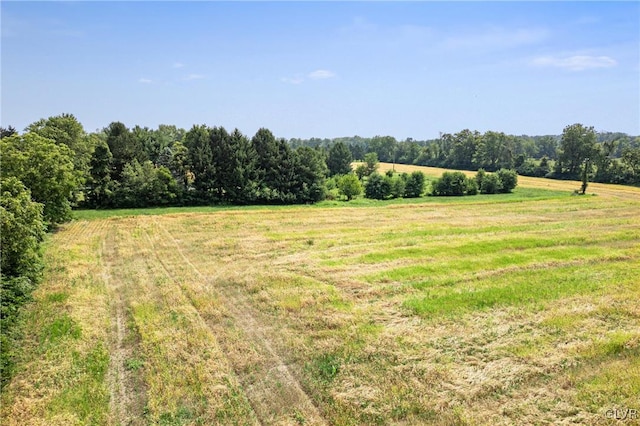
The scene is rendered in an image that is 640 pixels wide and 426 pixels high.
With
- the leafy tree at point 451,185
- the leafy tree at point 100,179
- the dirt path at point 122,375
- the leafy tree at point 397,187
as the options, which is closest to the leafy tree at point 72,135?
the leafy tree at point 100,179

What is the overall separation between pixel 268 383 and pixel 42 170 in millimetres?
27528

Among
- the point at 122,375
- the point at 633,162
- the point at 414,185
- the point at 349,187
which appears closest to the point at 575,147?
the point at 633,162

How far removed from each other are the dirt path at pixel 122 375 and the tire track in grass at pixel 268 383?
2.79m

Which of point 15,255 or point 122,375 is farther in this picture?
point 15,255

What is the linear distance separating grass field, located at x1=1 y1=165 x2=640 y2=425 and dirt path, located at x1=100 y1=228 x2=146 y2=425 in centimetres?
6

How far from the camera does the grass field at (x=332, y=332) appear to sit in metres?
10.7

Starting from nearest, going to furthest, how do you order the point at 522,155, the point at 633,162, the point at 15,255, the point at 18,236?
the point at 18,236
the point at 15,255
the point at 633,162
the point at 522,155

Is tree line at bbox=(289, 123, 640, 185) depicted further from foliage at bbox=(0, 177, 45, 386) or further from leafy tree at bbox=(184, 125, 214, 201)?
foliage at bbox=(0, 177, 45, 386)

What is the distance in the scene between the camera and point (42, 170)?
97.8 ft

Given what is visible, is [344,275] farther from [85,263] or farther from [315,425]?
[85,263]

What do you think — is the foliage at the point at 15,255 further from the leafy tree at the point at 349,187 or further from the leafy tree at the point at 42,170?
the leafy tree at the point at 349,187

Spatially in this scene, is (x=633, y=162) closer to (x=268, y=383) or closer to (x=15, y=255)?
(x=268, y=383)

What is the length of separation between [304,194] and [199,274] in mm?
33271

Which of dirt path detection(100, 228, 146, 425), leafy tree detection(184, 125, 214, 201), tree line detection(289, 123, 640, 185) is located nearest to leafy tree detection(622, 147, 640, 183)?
tree line detection(289, 123, 640, 185)
